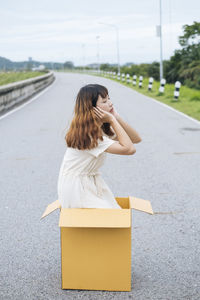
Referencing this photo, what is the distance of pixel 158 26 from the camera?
3069 centimetres

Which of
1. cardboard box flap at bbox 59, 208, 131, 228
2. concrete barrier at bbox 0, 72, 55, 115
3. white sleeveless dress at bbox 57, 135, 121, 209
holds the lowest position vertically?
concrete barrier at bbox 0, 72, 55, 115

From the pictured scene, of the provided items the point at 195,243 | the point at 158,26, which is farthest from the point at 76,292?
the point at 158,26

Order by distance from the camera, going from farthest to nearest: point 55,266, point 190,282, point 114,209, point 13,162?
point 13,162 < point 55,266 < point 190,282 < point 114,209

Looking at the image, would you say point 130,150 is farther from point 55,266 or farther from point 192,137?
point 192,137

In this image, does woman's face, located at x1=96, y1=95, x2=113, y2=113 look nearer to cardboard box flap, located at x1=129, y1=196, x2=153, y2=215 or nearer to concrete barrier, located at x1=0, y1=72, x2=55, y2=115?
cardboard box flap, located at x1=129, y1=196, x2=153, y2=215

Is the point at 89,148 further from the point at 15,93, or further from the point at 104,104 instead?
the point at 15,93

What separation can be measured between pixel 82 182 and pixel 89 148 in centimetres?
28

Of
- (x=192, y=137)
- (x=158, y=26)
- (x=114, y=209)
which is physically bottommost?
(x=192, y=137)

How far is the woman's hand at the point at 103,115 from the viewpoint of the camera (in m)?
3.11

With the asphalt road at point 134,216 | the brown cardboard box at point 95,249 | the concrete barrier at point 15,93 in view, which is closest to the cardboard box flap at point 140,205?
the brown cardboard box at point 95,249

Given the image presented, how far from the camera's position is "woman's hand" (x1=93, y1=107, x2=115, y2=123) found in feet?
10.2

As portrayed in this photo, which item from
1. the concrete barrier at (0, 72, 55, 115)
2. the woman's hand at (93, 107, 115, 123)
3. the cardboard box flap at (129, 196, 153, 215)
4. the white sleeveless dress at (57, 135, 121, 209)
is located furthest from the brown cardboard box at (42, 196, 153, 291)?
the concrete barrier at (0, 72, 55, 115)

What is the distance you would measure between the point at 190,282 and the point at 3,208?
2.59 meters

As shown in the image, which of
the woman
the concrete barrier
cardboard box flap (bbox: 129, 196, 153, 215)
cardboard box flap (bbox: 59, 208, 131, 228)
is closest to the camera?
cardboard box flap (bbox: 59, 208, 131, 228)
